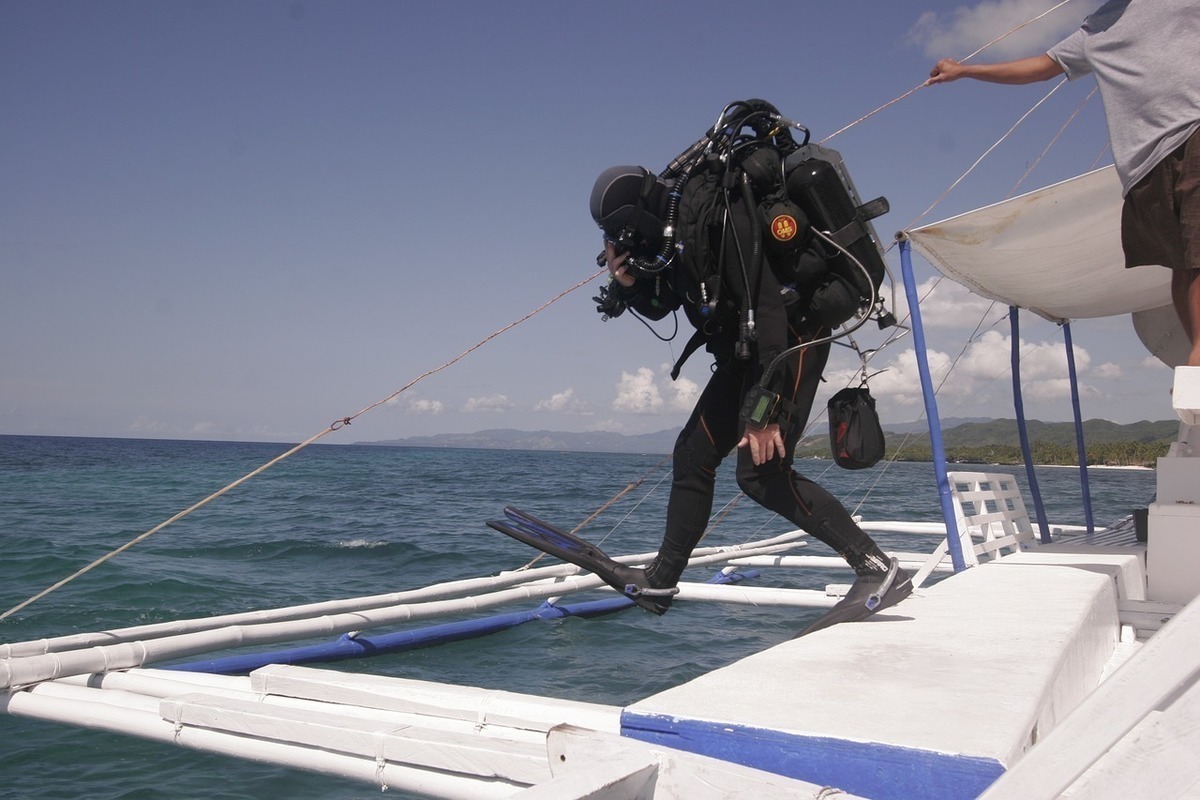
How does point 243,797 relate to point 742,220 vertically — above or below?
below

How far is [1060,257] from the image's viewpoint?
5.92m

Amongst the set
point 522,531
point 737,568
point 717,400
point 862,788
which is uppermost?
point 717,400

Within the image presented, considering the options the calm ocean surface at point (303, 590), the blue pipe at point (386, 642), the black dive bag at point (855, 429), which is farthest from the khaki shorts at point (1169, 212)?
the calm ocean surface at point (303, 590)

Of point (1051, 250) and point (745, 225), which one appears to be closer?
point (745, 225)

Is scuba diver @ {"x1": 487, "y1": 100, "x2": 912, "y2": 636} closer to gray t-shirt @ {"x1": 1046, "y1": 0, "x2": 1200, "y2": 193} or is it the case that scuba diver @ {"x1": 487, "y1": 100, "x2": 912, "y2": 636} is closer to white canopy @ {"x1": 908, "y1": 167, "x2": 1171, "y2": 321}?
gray t-shirt @ {"x1": 1046, "y1": 0, "x2": 1200, "y2": 193}

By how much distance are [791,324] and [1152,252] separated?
1.20 m

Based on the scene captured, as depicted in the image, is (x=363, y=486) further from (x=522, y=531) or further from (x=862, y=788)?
(x=862, y=788)

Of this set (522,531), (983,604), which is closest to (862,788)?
(983,604)

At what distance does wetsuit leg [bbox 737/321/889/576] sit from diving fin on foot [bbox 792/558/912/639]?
0.11 feet

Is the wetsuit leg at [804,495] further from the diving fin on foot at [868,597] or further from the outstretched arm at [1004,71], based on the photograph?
the outstretched arm at [1004,71]

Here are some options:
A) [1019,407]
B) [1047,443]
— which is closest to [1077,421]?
[1019,407]

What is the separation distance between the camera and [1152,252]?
302 cm

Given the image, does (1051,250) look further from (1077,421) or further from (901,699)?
(901,699)

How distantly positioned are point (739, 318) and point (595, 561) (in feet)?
3.69
